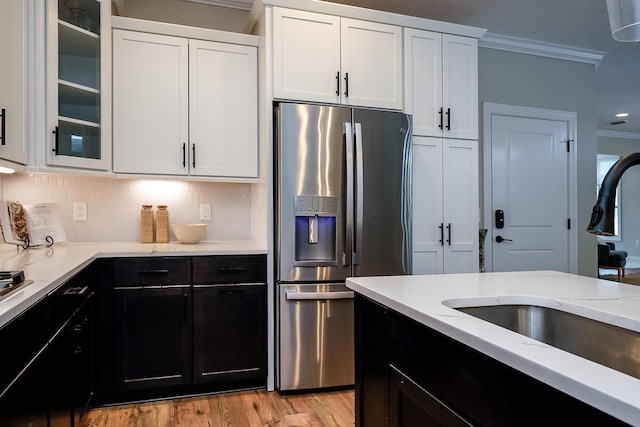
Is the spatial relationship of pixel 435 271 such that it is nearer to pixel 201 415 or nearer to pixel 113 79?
pixel 201 415

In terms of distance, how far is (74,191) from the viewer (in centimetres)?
288

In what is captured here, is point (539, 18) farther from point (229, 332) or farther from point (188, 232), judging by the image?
point (229, 332)

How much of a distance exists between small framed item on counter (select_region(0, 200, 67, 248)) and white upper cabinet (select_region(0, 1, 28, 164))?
0.46 m

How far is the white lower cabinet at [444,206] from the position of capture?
9.71 ft

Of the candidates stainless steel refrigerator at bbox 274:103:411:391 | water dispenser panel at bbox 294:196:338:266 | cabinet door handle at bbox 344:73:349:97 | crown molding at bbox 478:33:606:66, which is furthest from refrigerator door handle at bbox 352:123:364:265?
crown molding at bbox 478:33:606:66

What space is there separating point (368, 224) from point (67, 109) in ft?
6.21

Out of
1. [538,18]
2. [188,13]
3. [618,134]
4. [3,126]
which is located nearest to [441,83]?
[538,18]

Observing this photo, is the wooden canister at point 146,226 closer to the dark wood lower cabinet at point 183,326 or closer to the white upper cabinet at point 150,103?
the white upper cabinet at point 150,103

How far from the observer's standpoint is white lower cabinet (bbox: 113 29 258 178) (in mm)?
2705

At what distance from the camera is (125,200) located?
300 cm

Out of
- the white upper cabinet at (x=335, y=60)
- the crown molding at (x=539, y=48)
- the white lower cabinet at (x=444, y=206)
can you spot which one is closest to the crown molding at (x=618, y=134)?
the crown molding at (x=539, y=48)

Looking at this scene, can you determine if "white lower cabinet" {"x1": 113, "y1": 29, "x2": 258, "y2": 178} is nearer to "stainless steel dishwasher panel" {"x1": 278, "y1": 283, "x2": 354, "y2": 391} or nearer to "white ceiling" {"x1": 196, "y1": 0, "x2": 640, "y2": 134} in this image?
"white ceiling" {"x1": 196, "y1": 0, "x2": 640, "y2": 134}

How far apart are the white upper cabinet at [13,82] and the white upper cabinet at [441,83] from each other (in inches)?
87.4

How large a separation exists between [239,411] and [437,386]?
1.66m
